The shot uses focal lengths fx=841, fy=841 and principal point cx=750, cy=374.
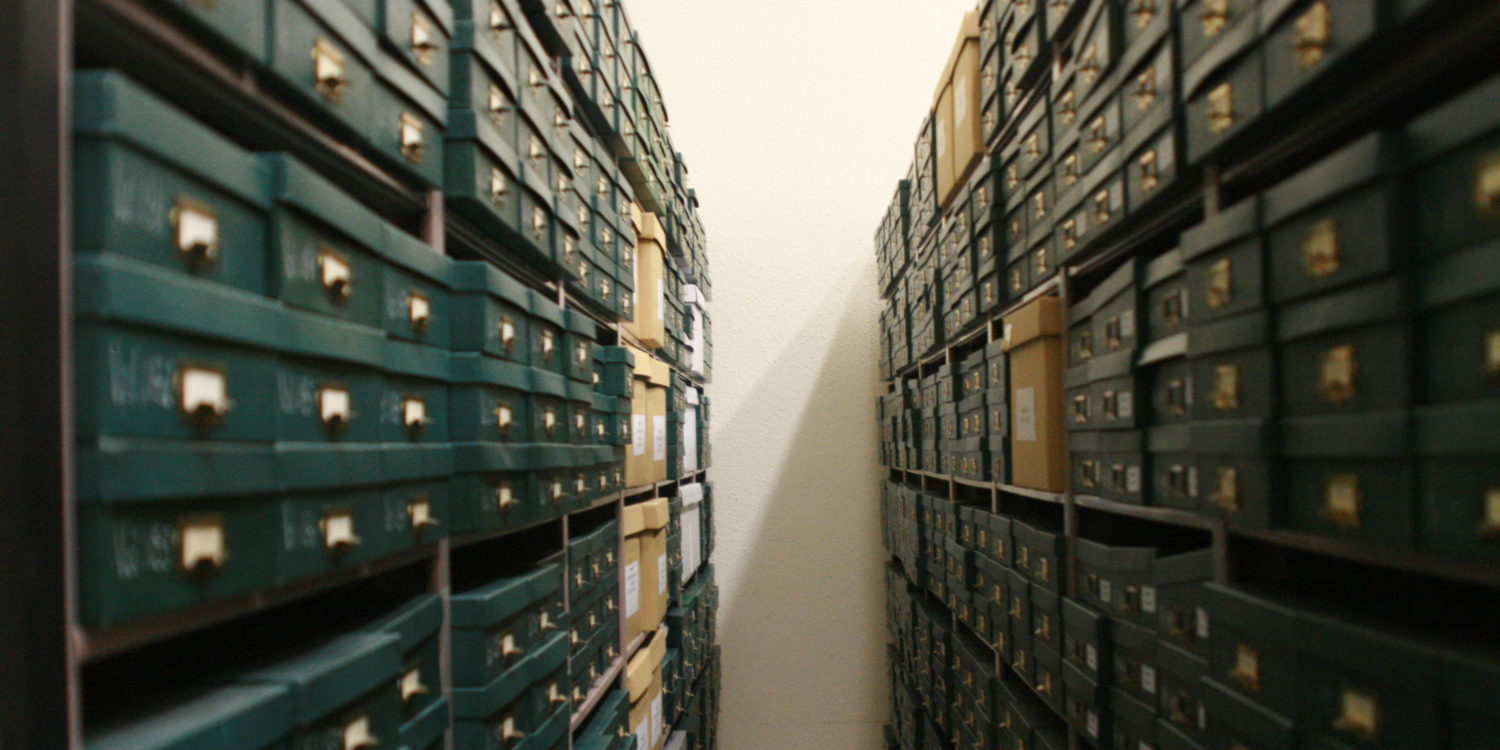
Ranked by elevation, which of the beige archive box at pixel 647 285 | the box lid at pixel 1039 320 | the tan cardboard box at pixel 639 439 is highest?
the beige archive box at pixel 647 285

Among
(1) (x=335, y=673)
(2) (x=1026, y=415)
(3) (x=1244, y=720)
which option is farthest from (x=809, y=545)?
(1) (x=335, y=673)

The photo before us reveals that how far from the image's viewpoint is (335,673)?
34.3 inches

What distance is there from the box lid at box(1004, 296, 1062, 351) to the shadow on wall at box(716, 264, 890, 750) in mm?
2232

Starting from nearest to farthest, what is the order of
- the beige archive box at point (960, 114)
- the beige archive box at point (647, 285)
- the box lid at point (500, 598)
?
1. the box lid at point (500, 598)
2. the beige archive box at point (960, 114)
3. the beige archive box at point (647, 285)

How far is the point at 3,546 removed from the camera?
620 millimetres

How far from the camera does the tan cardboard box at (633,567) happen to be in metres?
2.26

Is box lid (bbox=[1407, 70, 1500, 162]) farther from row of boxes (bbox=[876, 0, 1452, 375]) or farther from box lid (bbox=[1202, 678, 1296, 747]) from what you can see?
box lid (bbox=[1202, 678, 1296, 747])

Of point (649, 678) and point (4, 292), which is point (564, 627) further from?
point (4, 292)

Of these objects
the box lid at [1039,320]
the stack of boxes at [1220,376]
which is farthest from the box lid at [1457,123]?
the box lid at [1039,320]

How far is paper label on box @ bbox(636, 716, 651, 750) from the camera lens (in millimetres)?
2205

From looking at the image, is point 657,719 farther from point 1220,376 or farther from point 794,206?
point 794,206

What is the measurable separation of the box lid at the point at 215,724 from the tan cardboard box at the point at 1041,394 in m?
1.42

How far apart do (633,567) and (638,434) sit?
370 millimetres

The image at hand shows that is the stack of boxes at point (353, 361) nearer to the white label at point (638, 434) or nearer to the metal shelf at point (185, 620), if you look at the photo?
the metal shelf at point (185, 620)
